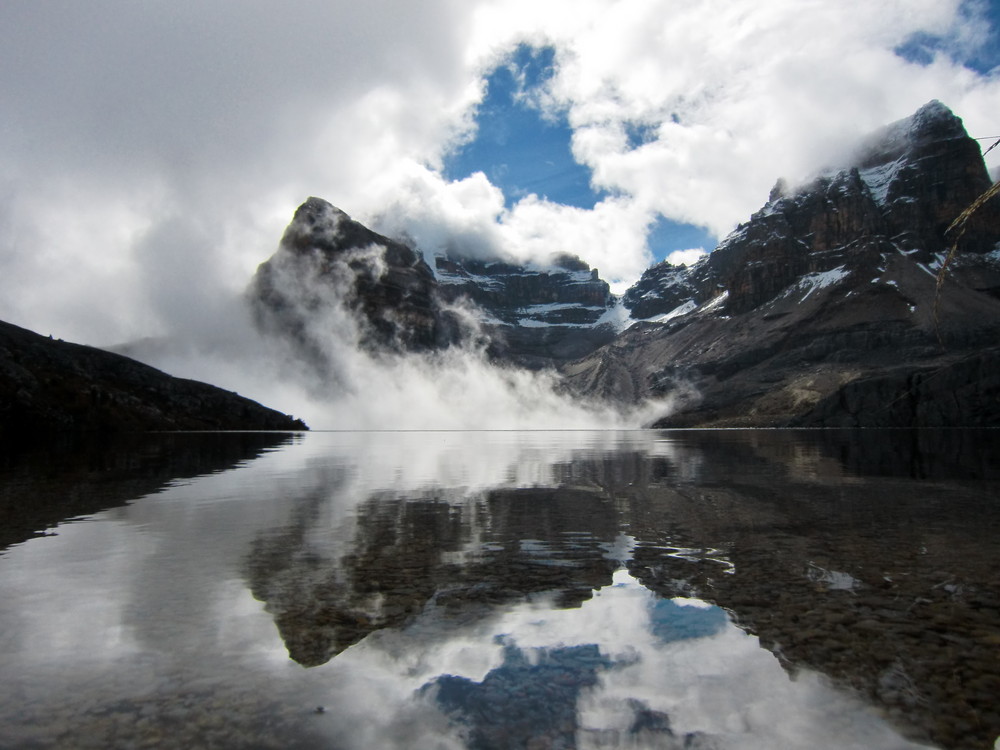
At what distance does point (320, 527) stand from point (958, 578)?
740 inches

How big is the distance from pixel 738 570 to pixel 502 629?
7.35 metres

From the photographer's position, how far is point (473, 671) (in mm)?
9719

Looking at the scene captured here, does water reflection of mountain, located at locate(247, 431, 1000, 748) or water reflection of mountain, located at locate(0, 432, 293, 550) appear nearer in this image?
water reflection of mountain, located at locate(247, 431, 1000, 748)

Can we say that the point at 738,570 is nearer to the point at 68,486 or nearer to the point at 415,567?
the point at 415,567

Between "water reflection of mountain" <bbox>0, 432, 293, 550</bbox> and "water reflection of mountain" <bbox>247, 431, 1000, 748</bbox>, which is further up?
"water reflection of mountain" <bbox>0, 432, 293, 550</bbox>

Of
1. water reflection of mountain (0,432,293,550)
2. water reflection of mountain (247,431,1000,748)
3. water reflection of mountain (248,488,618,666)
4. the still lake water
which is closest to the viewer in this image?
the still lake water

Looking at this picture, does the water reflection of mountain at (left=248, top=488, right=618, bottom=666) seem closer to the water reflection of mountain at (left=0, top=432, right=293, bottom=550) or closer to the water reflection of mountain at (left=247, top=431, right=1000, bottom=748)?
the water reflection of mountain at (left=247, top=431, right=1000, bottom=748)

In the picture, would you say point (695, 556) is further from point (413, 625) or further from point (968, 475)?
point (968, 475)

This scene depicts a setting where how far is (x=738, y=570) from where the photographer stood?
15734mm

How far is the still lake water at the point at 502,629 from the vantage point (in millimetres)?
8016

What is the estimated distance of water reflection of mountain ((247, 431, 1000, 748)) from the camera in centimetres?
980

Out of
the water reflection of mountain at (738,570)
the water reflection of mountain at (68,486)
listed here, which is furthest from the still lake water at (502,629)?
the water reflection of mountain at (68,486)

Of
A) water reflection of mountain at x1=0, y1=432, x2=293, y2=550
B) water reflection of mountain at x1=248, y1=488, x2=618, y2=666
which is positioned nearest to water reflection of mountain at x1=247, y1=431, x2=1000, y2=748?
water reflection of mountain at x1=248, y1=488, x2=618, y2=666

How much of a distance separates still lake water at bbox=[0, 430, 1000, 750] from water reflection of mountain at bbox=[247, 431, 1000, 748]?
0.27 ft
